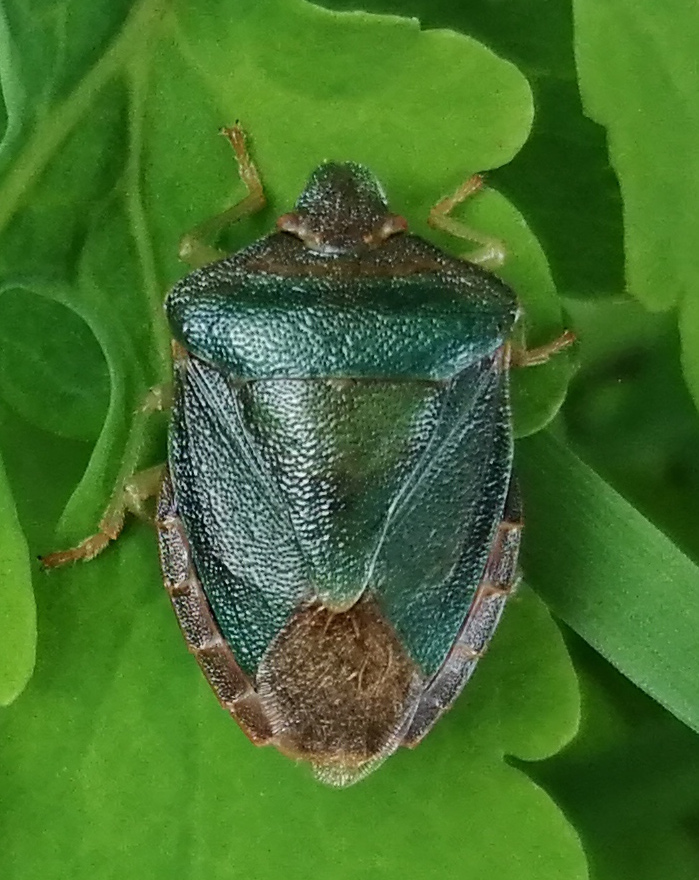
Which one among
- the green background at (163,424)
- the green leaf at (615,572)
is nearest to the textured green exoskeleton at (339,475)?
the green background at (163,424)

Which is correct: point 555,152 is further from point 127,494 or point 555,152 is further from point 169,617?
point 169,617

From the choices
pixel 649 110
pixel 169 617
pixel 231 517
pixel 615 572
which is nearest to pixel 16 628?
pixel 169 617

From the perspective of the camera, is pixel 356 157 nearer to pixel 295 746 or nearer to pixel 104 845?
pixel 295 746

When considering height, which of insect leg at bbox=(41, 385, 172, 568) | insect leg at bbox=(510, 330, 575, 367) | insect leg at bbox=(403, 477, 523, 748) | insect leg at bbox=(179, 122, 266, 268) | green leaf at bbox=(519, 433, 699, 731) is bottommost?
green leaf at bbox=(519, 433, 699, 731)

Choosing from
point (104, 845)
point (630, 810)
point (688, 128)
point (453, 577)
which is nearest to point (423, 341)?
point (453, 577)

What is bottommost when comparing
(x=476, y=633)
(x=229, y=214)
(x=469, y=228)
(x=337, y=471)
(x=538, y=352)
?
(x=476, y=633)

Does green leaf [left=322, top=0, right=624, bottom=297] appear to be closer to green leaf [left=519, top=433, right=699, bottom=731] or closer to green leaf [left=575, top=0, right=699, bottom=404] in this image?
green leaf [left=519, top=433, right=699, bottom=731]

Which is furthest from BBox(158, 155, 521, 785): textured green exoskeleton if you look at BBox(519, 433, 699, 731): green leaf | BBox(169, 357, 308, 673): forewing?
BBox(519, 433, 699, 731): green leaf
